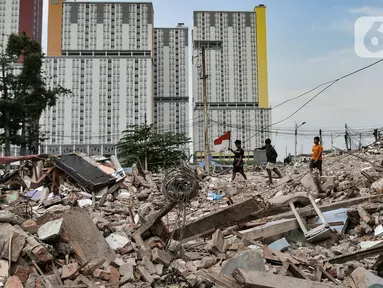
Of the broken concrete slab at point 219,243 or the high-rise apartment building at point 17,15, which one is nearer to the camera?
the broken concrete slab at point 219,243

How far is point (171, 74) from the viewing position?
87375 millimetres

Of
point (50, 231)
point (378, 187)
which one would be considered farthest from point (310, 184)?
point (50, 231)

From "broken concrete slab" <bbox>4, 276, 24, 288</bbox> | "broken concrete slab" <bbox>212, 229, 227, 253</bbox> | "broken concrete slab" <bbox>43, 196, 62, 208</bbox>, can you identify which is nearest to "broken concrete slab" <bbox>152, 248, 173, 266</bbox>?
"broken concrete slab" <bbox>212, 229, 227, 253</bbox>

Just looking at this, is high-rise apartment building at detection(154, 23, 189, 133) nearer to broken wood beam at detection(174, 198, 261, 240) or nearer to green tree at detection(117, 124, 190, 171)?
green tree at detection(117, 124, 190, 171)

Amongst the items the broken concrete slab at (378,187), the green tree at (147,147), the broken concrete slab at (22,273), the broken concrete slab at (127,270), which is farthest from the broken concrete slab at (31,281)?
the green tree at (147,147)

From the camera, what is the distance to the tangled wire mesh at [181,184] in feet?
16.8

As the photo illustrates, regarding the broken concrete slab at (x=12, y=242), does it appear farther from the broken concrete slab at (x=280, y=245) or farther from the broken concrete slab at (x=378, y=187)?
the broken concrete slab at (x=378, y=187)

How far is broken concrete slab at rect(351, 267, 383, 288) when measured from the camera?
12.9 feet

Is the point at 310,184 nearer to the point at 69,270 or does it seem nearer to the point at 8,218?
the point at 69,270

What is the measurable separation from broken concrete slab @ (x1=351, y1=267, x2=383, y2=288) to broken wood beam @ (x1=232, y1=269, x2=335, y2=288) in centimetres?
28

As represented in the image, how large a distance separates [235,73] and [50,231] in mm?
75752

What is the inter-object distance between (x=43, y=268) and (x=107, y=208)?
20.2ft

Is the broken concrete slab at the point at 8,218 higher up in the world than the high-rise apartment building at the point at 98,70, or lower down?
lower down

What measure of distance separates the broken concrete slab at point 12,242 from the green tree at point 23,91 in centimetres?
2570
